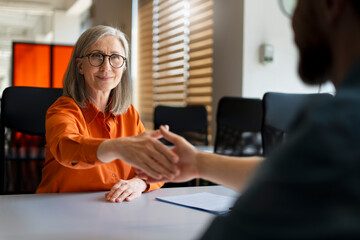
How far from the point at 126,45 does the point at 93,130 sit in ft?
1.38

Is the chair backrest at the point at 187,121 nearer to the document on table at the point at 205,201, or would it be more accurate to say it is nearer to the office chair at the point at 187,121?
the office chair at the point at 187,121

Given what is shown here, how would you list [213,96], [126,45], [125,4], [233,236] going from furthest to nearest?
1. [125,4]
2. [213,96]
3. [126,45]
4. [233,236]

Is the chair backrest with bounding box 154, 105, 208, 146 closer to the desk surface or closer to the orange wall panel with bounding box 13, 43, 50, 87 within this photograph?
the desk surface

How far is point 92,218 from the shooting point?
1086mm

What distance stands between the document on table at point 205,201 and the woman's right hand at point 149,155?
17 cm

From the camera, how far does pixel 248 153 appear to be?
288 centimetres

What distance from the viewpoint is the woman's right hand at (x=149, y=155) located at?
1.10 m

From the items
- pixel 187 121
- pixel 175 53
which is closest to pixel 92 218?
pixel 187 121

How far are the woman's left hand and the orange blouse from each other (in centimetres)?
11

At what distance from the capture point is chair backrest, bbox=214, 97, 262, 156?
9.23 feet

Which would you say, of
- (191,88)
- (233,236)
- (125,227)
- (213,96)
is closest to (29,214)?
(125,227)

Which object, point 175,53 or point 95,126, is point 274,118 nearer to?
point 95,126

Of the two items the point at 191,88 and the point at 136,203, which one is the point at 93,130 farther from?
the point at 191,88

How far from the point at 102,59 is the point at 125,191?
24.1 inches
